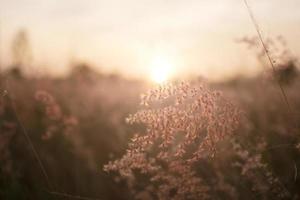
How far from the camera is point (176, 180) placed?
305cm

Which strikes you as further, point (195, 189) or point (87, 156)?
point (87, 156)

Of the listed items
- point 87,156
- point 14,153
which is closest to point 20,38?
point 14,153

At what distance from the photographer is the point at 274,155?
5.08 meters

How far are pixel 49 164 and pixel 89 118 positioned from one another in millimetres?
2679

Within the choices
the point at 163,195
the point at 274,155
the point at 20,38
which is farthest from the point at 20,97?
the point at 163,195

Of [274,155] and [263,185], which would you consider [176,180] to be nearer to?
[263,185]

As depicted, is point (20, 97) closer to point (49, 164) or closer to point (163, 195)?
point (49, 164)

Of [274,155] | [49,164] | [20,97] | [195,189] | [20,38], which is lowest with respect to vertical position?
[274,155]

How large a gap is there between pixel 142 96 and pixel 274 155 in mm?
2602

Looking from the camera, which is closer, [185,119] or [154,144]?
[185,119]

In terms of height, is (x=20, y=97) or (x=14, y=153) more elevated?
(x=20, y=97)

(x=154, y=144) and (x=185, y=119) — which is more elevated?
(x=185, y=119)

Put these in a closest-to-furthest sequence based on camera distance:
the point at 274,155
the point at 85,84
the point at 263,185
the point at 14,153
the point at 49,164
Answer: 1. the point at 263,185
2. the point at 274,155
3. the point at 49,164
4. the point at 14,153
5. the point at 85,84

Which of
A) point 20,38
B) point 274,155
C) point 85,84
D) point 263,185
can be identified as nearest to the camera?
point 263,185
